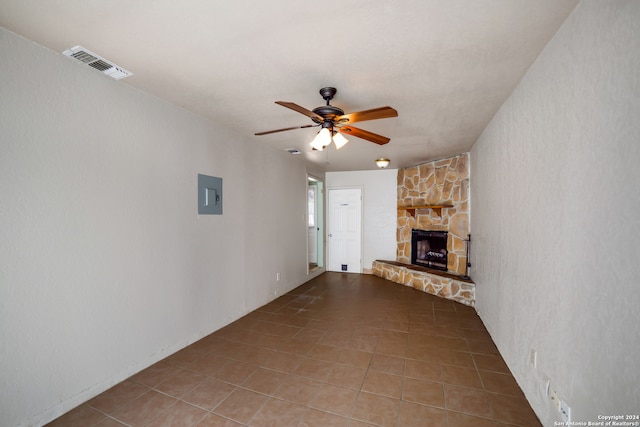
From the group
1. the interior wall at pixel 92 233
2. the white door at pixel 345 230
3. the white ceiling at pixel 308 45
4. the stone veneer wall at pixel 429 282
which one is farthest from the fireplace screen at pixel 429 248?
the interior wall at pixel 92 233

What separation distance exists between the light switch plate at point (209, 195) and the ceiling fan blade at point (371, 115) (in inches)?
68.0

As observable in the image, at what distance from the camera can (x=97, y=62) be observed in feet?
6.53

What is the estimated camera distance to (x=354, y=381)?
7.72ft

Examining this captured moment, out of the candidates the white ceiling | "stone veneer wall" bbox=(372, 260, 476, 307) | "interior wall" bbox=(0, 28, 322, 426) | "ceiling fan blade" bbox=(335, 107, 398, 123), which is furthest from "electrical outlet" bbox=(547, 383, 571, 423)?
"interior wall" bbox=(0, 28, 322, 426)

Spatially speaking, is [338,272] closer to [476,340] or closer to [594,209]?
[476,340]

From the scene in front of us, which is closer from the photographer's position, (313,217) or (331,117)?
(331,117)

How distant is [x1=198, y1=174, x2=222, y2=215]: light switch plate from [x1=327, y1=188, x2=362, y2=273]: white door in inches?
150

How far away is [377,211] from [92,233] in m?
5.39

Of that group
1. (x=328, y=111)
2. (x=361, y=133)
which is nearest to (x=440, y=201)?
(x=361, y=133)

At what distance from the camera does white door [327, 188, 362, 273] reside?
21.9 ft

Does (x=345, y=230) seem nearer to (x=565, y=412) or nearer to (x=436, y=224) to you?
(x=436, y=224)

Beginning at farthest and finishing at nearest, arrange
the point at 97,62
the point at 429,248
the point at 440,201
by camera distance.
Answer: the point at 429,248, the point at 440,201, the point at 97,62

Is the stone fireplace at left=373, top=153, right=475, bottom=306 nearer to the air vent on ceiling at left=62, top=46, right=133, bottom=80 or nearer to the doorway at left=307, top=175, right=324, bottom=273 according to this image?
the doorway at left=307, top=175, right=324, bottom=273

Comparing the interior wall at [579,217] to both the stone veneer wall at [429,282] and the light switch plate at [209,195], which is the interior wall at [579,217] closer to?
the stone veneer wall at [429,282]
